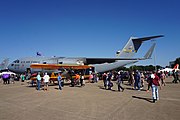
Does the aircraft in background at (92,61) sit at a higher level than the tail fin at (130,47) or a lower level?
lower

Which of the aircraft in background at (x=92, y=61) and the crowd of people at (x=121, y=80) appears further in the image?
the aircraft in background at (x=92, y=61)

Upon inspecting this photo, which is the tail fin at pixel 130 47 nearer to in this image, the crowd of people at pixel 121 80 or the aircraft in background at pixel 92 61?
the aircraft in background at pixel 92 61

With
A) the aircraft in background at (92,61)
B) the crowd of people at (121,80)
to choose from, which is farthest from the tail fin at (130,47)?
the crowd of people at (121,80)

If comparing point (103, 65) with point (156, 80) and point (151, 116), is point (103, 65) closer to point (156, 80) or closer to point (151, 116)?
point (156, 80)

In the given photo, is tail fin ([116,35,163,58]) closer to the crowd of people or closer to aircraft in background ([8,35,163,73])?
aircraft in background ([8,35,163,73])

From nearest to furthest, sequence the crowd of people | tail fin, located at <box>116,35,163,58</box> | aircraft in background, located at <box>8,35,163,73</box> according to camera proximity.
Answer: the crowd of people, aircraft in background, located at <box>8,35,163,73</box>, tail fin, located at <box>116,35,163,58</box>

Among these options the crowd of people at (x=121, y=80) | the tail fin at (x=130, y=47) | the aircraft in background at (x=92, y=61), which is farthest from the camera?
the tail fin at (x=130, y=47)

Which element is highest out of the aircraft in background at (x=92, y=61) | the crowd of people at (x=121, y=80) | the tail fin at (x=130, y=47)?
the tail fin at (x=130, y=47)

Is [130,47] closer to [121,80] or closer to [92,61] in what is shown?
[92,61]

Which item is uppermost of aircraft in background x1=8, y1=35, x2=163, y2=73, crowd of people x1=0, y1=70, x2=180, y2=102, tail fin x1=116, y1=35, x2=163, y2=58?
tail fin x1=116, y1=35, x2=163, y2=58

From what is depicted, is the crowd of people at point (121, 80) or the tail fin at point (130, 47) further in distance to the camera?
the tail fin at point (130, 47)

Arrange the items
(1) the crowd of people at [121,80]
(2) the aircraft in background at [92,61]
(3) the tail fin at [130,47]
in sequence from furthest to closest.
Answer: (3) the tail fin at [130,47], (2) the aircraft in background at [92,61], (1) the crowd of people at [121,80]

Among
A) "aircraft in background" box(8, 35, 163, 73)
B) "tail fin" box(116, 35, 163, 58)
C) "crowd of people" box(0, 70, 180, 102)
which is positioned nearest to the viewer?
"crowd of people" box(0, 70, 180, 102)

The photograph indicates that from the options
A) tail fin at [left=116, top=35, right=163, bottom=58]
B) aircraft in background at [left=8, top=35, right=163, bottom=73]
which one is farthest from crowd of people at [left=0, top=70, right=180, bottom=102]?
tail fin at [left=116, top=35, right=163, bottom=58]
